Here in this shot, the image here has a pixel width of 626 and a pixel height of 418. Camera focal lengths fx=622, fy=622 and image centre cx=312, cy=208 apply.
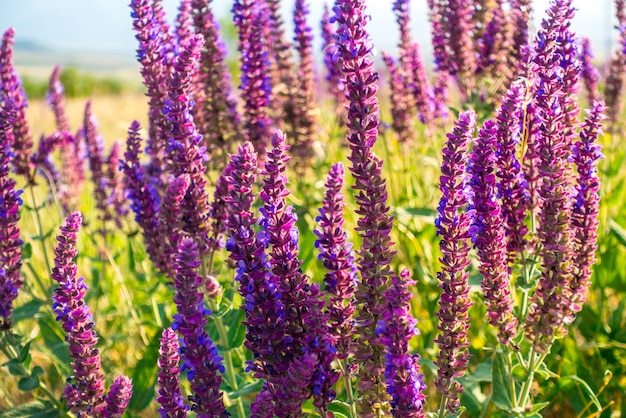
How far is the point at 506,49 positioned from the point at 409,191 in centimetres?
149

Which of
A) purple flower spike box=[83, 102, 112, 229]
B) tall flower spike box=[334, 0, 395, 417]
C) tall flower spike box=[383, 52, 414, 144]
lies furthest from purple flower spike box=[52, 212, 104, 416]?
tall flower spike box=[383, 52, 414, 144]

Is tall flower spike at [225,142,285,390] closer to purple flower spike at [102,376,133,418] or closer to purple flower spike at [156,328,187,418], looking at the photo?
purple flower spike at [156,328,187,418]

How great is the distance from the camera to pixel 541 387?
3.80 m

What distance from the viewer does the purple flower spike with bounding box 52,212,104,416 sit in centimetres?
232

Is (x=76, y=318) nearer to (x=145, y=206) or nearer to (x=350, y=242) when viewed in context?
(x=145, y=206)

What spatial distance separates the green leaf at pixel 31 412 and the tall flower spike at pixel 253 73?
1908 mm

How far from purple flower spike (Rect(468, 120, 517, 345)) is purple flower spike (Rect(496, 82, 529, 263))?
0.18 feet

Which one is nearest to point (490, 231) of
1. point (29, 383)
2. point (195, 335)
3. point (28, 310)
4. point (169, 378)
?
point (195, 335)

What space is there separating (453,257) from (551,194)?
0.56 meters

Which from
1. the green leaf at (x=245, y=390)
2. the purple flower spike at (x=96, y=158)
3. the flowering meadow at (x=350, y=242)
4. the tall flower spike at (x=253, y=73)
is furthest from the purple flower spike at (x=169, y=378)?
the purple flower spike at (x=96, y=158)

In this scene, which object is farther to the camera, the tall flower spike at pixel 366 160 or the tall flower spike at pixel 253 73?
the tall flower spike at pixel 253 73

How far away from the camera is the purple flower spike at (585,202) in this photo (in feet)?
8.41

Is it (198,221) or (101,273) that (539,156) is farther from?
(101,273)

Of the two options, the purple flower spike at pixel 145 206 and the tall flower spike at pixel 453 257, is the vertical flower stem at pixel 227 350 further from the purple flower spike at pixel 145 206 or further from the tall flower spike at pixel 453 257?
the tall flower spike at pixel 453 257
